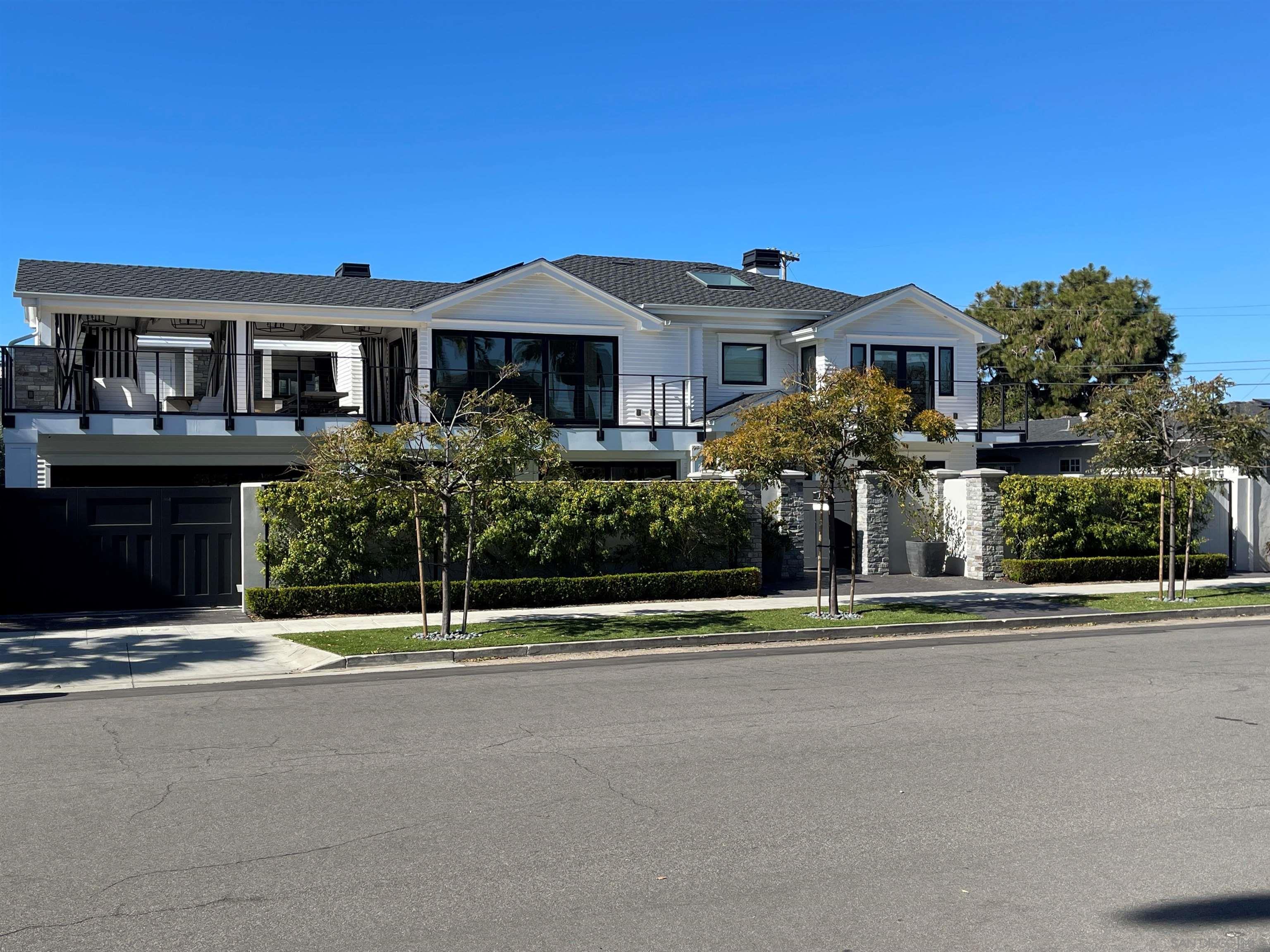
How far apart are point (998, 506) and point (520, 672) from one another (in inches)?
493

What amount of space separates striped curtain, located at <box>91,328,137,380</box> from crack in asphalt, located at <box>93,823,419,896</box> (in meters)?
22.1

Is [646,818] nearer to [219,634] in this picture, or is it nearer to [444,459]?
[444,459]

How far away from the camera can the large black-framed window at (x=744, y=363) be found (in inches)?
1187

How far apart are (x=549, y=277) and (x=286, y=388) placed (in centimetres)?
725

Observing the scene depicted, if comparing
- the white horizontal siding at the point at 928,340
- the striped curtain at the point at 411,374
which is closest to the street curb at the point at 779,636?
the striped curtain at the point at 411,374

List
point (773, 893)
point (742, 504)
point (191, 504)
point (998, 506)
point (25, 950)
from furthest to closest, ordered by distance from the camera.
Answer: point (998, 506), point (742, 504), point (191, 504), point (773, 893), point (25, 950)

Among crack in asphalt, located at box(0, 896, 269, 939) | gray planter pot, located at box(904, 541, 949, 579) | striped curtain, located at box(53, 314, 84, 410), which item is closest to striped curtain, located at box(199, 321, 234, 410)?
striped curtain, located at box(53, 314, 84, 410)

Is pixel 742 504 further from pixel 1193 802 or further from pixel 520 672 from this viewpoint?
pixel 1193 802

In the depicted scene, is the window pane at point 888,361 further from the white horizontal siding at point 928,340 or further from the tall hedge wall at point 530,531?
the tall hedge wall at point 530,531

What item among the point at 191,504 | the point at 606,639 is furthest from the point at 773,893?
the point at 191,504

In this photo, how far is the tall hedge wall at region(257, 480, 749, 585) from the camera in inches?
687

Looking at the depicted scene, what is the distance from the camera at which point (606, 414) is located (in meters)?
28.7

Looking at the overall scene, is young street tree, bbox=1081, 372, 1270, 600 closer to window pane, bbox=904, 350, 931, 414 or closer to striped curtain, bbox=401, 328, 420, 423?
window pane, bbox=904, 350, 931, 414

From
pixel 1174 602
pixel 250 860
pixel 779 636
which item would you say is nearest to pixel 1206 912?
pixel 250 860
